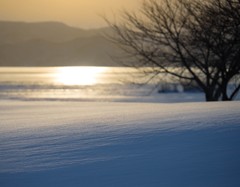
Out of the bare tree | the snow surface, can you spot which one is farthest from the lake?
the snow surface

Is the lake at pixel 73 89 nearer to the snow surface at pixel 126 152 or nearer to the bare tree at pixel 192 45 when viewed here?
the bare tree at pixel 192 45

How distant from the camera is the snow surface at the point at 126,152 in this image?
3137mm

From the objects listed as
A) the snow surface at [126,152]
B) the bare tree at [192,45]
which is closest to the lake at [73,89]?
the bare tree at [192,45]

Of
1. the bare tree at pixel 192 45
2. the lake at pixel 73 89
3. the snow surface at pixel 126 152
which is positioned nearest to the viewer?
the snow surface at pixel 126 152

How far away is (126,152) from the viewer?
3.70 m

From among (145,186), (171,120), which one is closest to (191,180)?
(145,186)

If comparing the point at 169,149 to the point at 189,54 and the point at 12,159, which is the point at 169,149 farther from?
the point at 189,54

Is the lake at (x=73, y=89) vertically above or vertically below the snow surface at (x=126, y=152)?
Result: above

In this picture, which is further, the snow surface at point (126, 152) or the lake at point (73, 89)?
the lake at point (73, 89)

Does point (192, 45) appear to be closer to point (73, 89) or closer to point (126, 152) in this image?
point (126, 152)

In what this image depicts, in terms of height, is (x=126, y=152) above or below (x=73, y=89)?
below

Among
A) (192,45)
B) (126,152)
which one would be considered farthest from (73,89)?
(126,152)

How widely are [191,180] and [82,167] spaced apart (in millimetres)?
844

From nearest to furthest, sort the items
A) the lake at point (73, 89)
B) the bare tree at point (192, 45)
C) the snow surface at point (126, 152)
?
the snow surface at point (126, 152) → the bare tree at point (192, 45) → the lake at point (73, 89)
